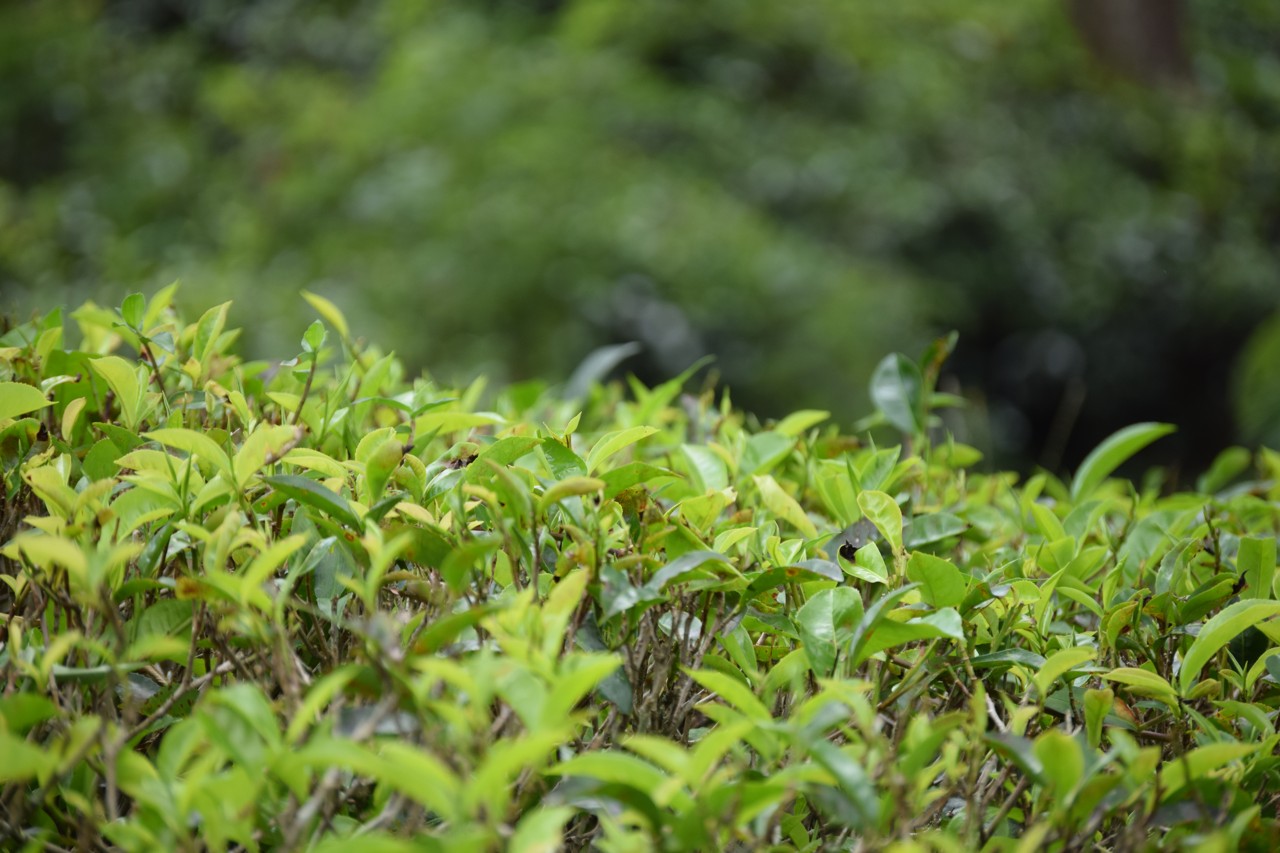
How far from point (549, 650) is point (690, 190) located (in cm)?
487

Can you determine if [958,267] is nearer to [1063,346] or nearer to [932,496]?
[1063,346]

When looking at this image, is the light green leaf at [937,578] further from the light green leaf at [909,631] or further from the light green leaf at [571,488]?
the light green leaf at [571,488]

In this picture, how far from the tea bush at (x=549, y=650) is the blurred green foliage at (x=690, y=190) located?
352 centimetres

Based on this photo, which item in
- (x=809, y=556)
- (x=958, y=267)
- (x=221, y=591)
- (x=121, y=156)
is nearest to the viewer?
(x=221, y=591)

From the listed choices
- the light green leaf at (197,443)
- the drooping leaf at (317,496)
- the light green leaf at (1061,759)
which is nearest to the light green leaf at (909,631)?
the light green leaf at (1061,759)

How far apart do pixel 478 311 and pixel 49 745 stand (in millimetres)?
4134

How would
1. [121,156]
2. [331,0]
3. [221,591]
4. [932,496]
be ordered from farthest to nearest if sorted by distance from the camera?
[331,0]
[121,156]
[932,496]
[221,591]

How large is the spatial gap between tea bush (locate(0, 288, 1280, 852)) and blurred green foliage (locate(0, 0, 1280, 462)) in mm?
3516

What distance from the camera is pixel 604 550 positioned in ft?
3.57

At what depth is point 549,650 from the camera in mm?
889

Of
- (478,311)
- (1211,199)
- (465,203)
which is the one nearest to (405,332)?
(478,311)

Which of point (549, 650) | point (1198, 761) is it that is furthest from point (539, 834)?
point (1198, 761)

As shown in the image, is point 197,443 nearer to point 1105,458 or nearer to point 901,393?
point 901,393

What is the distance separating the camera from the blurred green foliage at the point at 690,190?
517 centimetres
